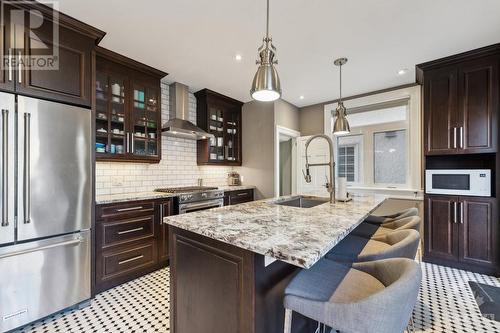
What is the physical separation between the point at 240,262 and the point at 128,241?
6.64 ft

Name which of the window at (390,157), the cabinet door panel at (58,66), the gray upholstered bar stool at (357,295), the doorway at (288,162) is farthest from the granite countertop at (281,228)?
the doorway at (288,162)

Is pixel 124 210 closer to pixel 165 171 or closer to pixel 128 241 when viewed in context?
pixel 128 241

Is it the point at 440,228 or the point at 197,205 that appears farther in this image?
the point at 197,205

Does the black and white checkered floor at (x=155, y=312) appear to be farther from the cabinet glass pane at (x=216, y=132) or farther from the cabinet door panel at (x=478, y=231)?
the cabinet glass pane at (x=216, y=132)

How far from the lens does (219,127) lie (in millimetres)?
4203

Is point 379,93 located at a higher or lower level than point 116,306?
higher

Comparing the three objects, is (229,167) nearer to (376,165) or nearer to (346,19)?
(376,165)

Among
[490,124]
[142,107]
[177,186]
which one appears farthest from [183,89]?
[490,124]

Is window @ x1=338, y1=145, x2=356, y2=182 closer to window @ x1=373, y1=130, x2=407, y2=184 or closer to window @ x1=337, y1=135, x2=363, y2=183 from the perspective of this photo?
window @ x1=337, y1=135, x2=363, y2=183

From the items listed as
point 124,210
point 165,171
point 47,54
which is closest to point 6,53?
point 47,54

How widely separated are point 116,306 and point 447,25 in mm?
4197

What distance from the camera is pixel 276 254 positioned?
88cm

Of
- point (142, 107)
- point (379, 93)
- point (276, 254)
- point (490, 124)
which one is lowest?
point (276, 254)

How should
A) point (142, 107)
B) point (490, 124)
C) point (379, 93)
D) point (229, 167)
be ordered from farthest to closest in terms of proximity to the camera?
point (229, 167), point (379, 93), point (142, 107), point (490, 124)
